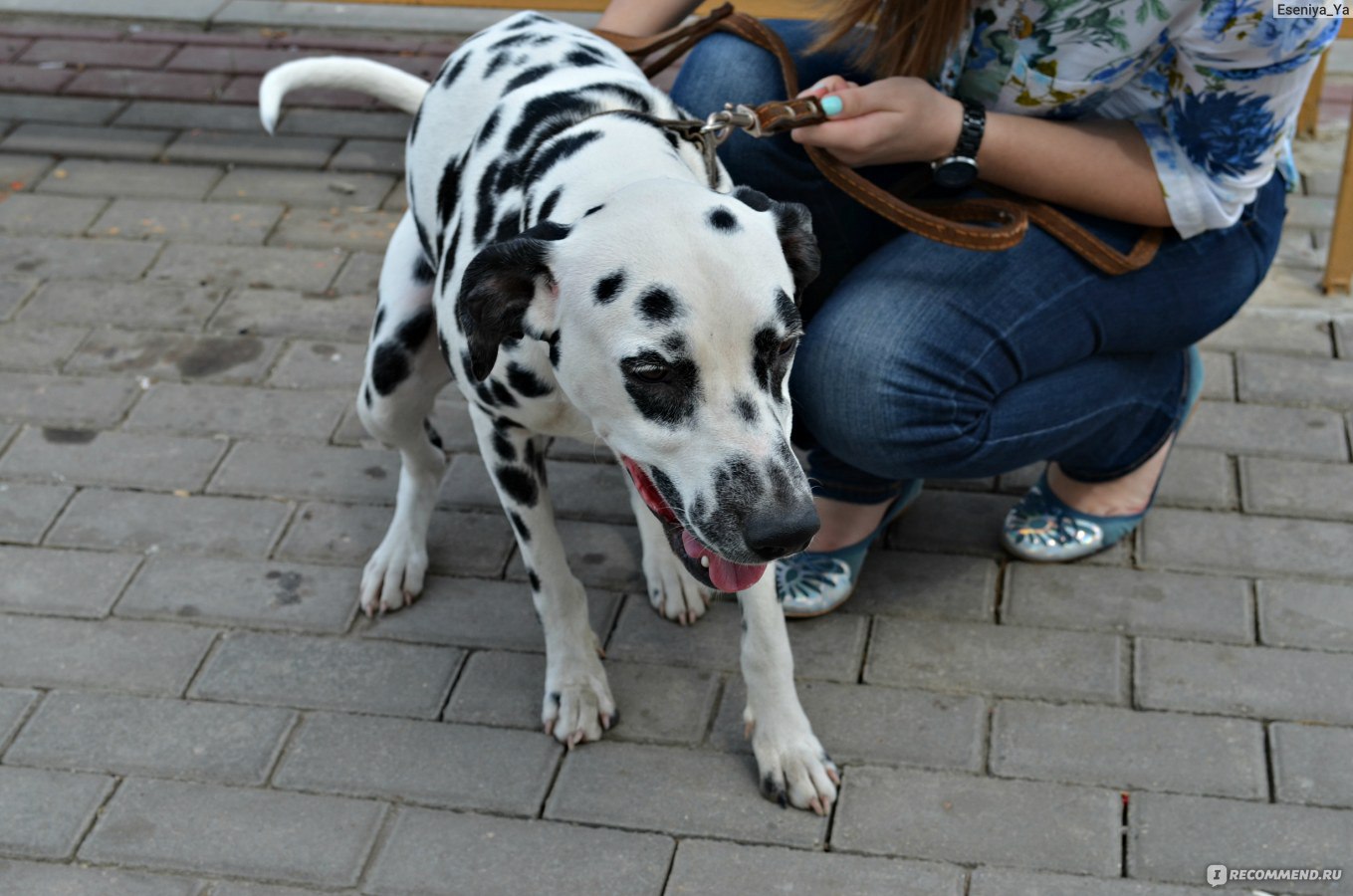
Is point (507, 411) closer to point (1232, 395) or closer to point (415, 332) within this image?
point (415, 332)

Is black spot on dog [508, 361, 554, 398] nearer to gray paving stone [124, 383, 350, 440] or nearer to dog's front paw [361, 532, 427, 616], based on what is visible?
dog's front paw [361, 532, 427, 616]

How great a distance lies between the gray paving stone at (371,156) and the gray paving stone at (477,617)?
2228 millimetres

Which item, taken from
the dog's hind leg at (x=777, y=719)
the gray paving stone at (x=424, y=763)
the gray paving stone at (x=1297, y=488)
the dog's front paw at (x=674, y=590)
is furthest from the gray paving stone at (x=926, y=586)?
the gray paving stone at (x=424, y=763)

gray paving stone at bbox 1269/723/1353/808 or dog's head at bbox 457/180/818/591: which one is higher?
dog's head at bbox 457/180/818/591

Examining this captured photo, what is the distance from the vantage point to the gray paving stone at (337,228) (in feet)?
16.3

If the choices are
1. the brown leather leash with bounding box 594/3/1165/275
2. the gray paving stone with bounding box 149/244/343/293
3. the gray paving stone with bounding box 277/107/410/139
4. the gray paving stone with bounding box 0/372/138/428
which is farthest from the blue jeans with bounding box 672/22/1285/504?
the gray paving stone with bounding box 277/107/410/139

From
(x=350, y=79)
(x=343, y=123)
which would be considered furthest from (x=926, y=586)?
(x=343, y=123)

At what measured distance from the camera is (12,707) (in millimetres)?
3277

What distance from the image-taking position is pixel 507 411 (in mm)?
2836

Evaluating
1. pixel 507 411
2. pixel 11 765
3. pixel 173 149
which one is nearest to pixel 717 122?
pixel 507 411

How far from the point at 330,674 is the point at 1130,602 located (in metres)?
1.82

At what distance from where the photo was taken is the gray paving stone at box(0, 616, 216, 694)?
10.9ft

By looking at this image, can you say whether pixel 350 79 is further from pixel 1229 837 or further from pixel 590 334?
pixel 1229 837

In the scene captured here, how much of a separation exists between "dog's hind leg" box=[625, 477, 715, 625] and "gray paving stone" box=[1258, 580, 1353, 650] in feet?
4.09
